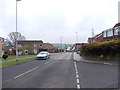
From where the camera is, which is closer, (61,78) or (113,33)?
(61,78)

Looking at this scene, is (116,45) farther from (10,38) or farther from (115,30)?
(10,38)

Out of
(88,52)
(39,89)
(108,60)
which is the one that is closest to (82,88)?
(39,89)

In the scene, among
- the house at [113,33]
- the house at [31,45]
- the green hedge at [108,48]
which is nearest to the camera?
the green hedge at [108,48]

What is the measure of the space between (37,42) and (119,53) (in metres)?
60.2

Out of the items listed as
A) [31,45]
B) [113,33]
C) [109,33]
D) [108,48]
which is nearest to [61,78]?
[108,48]

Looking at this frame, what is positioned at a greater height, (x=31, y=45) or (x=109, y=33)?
(x=109, y=33)

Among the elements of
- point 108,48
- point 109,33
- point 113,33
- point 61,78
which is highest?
point 109,33

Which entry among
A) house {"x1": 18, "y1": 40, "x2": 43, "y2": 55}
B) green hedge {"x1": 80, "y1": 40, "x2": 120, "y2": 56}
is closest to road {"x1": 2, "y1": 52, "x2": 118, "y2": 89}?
green hedge {"x1": 80, "y1": 40, "x2": 120, "y2": 56}

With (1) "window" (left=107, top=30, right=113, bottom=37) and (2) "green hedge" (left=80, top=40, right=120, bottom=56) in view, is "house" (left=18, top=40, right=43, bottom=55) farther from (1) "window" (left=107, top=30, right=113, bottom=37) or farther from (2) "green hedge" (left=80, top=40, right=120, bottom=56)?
(2) "green hedge" (left=80, top=40, right=120, bottom=56)

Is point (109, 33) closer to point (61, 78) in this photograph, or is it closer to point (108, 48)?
point (108, 48)

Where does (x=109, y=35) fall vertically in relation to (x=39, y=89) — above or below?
above

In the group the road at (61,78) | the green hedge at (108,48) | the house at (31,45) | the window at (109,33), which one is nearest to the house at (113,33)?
the window at (109,33)

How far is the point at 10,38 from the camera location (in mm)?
76250

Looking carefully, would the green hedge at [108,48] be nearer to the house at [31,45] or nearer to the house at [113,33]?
the house at [113,33]
